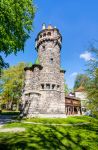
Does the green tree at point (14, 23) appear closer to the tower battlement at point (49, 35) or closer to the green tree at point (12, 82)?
the tower battlement at point (49, 35)

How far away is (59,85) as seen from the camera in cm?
3669

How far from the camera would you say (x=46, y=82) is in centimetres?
3566

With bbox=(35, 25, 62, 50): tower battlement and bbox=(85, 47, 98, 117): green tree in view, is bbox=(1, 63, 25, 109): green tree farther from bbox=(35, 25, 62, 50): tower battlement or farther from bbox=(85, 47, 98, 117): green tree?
bbox=(85, 47, 98, 117): green tree

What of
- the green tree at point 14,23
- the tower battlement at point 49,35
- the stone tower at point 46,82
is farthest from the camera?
the tower battlement at point 49,35

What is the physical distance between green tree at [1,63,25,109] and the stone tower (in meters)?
15.4

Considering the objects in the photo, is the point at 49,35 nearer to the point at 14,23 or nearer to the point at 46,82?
the point at 46,82

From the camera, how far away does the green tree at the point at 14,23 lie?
17391 millimetres

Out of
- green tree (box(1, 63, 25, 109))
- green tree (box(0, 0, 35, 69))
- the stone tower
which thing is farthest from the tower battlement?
green tree (box(0, 0, 35, 69))

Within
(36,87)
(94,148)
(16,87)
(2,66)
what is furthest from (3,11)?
(16,87)

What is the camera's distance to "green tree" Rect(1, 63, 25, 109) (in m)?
51.4

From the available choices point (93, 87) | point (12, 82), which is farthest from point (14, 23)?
point (12, 82)

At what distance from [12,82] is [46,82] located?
18.6 metres

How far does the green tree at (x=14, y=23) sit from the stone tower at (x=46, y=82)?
47.8ft

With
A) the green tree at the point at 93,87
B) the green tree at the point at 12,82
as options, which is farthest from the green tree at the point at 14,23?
the green tree at the point at 12,82
